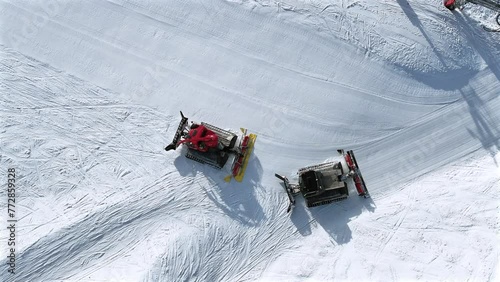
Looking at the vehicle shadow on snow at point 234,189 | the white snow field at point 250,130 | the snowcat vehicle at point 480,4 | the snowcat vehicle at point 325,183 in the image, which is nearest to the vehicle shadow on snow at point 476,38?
the white snow field at point 250,130

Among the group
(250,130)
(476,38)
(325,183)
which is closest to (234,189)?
(250,130)

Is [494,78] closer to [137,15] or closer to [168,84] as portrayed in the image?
[168,84]

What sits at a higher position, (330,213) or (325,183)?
(325,183)

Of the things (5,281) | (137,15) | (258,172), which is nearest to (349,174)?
(258,172)

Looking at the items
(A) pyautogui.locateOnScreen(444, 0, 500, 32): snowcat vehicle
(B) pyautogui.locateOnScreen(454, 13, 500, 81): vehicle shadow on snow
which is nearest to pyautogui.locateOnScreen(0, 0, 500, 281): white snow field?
(B) pyautogui.locateOnScreen(454, 13, 500, 81): vehicle shadow on snow

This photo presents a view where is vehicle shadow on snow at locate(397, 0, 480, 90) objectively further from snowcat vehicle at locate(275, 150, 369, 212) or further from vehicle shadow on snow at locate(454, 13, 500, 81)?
snowcat vehicle at locate(275, 150, 369, 212)

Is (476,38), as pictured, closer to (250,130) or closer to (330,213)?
(330,213)

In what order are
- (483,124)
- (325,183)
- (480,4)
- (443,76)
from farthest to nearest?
(443,76) < (483,124) < (325,183) < (480,4)
